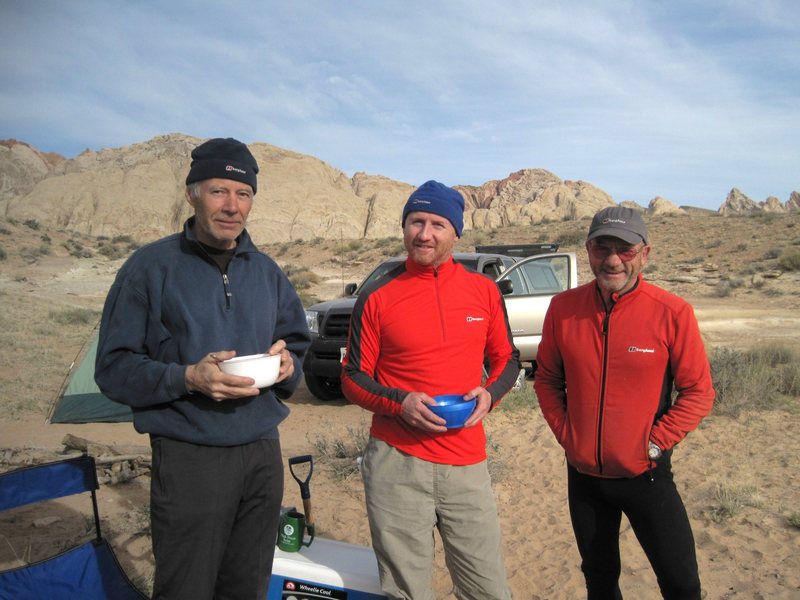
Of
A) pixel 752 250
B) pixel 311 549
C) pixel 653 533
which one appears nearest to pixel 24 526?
pixel 311 549

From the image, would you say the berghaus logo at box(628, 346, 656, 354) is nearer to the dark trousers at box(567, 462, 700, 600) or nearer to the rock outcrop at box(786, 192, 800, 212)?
the dark trousers at box(567, 462, 700, 600)

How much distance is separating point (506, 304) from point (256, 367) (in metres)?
5.02

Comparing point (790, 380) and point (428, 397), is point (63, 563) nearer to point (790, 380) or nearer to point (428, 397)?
point (428, 397)

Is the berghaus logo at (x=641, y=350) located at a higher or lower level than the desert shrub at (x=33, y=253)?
higher

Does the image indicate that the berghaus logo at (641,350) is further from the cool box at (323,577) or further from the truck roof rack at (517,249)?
the truck roof rack at (517,249)

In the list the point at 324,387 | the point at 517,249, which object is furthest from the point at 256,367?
the point at 517,249

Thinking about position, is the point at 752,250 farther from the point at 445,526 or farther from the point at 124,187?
the point at 124,187

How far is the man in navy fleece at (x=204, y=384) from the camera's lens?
1742 millimetres

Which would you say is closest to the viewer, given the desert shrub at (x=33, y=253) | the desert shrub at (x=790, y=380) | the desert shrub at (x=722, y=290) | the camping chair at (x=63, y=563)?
the camping chair at (x=63, y=563)

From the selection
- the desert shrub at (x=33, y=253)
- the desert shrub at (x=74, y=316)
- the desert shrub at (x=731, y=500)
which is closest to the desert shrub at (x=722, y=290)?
the desert shrub at (x=731, y=500)

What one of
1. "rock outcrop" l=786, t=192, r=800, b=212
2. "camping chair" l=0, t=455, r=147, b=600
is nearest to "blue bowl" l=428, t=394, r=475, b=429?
"camping chair" l=0, t=455, r=147, b=600

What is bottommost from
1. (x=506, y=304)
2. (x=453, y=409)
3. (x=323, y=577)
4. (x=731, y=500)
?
(x=731, y=500)

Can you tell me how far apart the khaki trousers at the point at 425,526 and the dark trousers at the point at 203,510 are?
0.42 metres

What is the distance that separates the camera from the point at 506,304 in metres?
6.50
